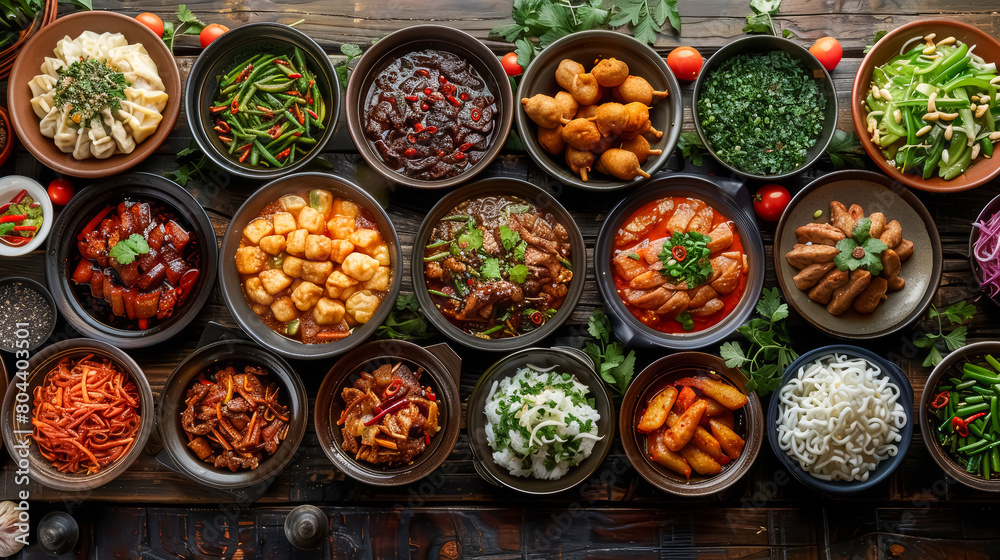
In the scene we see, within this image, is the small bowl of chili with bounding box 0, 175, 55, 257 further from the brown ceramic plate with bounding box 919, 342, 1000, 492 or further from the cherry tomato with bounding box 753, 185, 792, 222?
the brown ceramic plate with bounding box 919, 342, 1000, 492

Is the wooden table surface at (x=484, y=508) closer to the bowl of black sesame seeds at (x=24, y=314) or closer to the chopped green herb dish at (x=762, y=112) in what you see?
the bowl of black sesame seeds at (x=24, y=314)

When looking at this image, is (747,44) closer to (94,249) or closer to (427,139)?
(427,139)

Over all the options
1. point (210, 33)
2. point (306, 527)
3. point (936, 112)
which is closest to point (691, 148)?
point (936, 112)

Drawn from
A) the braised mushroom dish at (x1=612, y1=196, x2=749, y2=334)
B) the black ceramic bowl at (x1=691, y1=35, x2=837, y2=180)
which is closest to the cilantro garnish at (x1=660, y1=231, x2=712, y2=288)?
the braised mushroom dish at (x1=612, y1=196, x2=749, y2=334)

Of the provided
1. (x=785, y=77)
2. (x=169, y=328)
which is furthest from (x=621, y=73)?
(x=169, y=328)

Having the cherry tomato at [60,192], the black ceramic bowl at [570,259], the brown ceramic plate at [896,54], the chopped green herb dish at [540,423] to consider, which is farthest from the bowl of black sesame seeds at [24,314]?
the brown ceramic plate at [896,54]

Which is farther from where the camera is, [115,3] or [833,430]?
[115,3]
